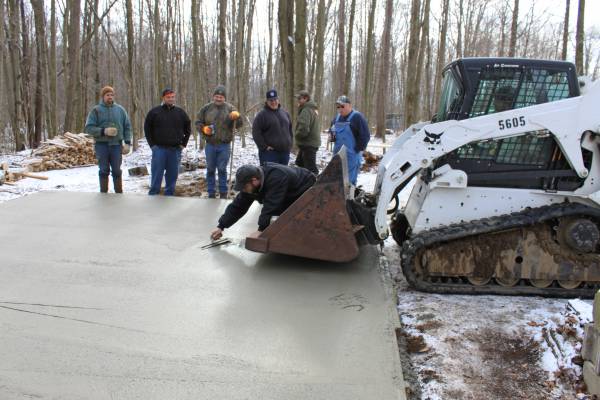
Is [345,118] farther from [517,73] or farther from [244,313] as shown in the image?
[244,313]

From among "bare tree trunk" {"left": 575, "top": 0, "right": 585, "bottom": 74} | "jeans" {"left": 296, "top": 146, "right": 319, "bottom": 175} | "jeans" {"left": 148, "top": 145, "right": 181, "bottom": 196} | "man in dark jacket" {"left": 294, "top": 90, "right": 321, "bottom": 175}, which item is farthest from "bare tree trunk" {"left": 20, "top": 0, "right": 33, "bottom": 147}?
"bare tree trunk" {"left": 575, "top": 0, "right": 585, "bottom": 74}

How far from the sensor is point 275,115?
677 cm

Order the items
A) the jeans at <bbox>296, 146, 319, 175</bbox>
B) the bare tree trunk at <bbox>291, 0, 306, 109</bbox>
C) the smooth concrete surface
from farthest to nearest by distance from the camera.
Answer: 1. the bare tree trunk at <bbox>291, 0, 306, 109</bbox>
2. the jeans at <bbox>296, 146, 319, 175</bbox>
3. the smooth concrete surface

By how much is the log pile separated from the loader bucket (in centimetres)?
807

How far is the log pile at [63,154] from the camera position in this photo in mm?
10297

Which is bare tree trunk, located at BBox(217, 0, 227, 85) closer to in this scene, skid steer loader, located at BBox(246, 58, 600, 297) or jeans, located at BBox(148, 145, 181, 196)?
jeans, located at BBox(148, 145, 181, 196)

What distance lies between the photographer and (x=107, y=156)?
268 inches

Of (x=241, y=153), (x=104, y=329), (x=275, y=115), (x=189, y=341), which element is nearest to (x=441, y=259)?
(x=189, y=341)

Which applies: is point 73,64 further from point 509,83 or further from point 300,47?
point 509,83

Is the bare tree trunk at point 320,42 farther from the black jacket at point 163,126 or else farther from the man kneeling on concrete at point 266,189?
the man kneeling on concrete at point 266,189

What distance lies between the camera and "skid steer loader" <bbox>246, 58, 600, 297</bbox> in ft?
12.2

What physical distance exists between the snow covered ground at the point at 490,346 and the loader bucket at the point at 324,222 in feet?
2.00

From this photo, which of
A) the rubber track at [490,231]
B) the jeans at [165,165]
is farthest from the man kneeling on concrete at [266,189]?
the jeans at [165,165]

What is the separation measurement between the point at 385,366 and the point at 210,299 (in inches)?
51.1
